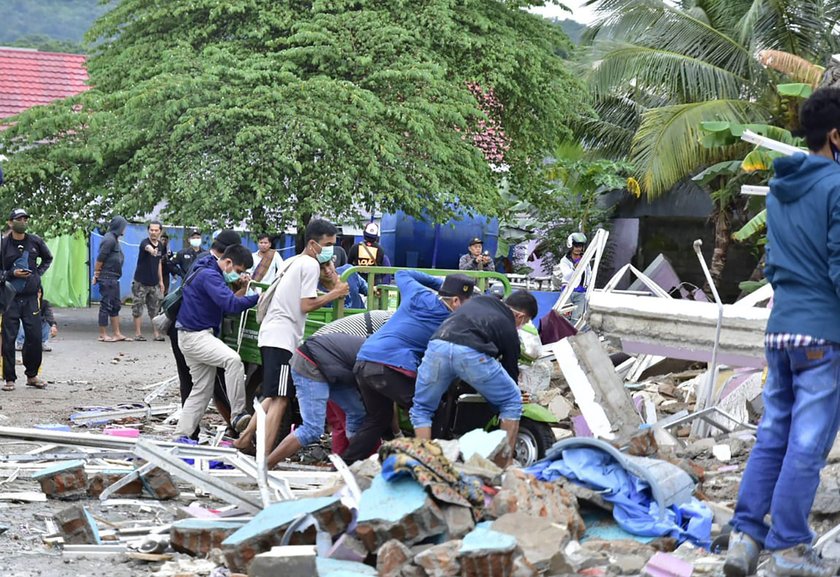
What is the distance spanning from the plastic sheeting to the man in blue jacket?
3966 mm

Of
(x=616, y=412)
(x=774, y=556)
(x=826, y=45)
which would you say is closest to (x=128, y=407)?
(x=616, y=412)

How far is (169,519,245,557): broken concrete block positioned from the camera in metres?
6.20

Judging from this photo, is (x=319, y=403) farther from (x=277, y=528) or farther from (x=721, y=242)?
(x=721, y=242)

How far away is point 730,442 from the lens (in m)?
8.57

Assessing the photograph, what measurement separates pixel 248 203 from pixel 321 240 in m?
11.4

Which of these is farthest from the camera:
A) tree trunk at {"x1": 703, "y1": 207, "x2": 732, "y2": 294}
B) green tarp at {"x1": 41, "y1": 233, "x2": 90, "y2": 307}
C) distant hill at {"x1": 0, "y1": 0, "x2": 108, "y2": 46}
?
distant hill at {"x1": 0, "y1": 0, "x2": 108, "y2": 46}

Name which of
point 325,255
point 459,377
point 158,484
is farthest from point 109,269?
point 459,377

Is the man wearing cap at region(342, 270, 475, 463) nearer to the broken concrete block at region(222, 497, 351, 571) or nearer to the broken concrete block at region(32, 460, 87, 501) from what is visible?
the broken concrete block at region(32, 460, 87, 501)

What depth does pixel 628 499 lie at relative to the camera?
6.29m

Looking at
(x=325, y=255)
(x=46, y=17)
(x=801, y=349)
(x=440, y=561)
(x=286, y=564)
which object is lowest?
(x=286, y=564)

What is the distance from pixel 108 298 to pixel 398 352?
464 inches

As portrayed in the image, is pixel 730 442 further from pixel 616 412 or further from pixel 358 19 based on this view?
pixel 358 19

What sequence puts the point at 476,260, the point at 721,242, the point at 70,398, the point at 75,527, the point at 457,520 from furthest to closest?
the point at 721,242, the point at 476,260, the point at 70,398, the point at 75,527, the point at 457,520

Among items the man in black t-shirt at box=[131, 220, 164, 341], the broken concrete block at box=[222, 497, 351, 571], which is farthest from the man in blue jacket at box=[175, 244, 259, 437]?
the man in black t-shirt at box=[131, 220, 164, 341]
